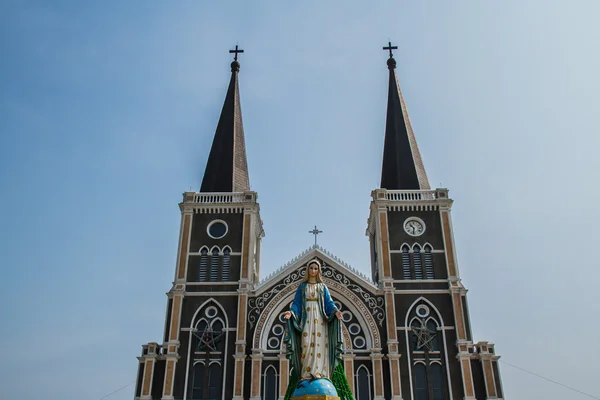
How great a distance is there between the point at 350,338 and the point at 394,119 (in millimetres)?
13250

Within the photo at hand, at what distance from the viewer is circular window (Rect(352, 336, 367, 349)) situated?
997 inches

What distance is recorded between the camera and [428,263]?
1062 inches

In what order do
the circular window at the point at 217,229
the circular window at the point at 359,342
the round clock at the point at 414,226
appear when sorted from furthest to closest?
the circular window at the point at 217,229, the round clock at the point at 414,226, the circular window at the point at 359,342

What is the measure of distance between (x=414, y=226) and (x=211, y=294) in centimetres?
1014

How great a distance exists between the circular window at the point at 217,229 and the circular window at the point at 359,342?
26.3 feet

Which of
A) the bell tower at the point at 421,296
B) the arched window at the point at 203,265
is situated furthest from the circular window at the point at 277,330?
the bell tower at the point at 421,296

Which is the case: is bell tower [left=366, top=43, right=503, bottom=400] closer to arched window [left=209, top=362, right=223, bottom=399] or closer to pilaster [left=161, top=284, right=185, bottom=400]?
arched window [left=209, top=362, right=223, bottom=399]

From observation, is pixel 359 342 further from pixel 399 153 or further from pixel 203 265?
pixel 399 153

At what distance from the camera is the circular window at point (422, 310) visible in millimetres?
25772

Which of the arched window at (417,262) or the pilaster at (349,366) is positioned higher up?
the arched window at (417,262)

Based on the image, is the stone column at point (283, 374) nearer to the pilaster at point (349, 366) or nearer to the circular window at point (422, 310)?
the pilaster at point (349, 366)

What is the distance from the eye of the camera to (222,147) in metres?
31.7

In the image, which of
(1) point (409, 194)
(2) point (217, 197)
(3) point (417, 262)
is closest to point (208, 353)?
(2) point (217, 197)

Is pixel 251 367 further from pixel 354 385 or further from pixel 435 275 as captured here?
pixel 435 275
